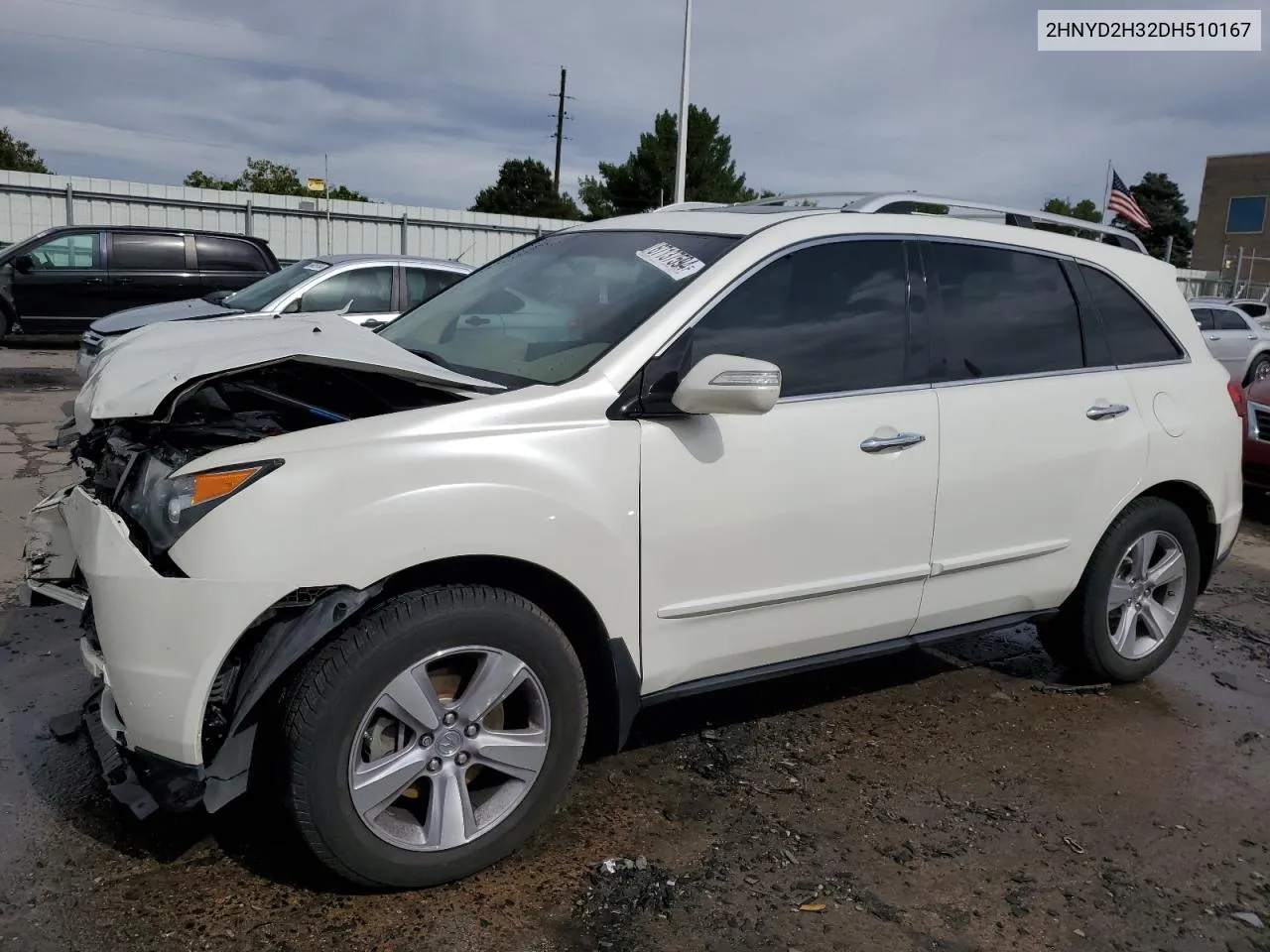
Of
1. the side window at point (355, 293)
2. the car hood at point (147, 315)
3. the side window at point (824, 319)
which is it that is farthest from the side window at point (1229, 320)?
the side window at point (824, 319)

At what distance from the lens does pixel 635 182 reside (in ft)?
151

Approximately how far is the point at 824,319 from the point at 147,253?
523 inches

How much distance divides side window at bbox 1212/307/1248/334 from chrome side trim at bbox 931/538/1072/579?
46.8ft

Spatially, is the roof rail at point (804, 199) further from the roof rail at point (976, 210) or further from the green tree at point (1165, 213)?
the green tree at point (1165, 213)

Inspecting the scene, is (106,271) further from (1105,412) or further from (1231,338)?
(1231,338)

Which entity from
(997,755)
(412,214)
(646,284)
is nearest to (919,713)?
(997,755)

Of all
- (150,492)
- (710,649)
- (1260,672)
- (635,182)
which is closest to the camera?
(150,492)

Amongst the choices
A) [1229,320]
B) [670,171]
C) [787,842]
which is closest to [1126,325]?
[787,842]

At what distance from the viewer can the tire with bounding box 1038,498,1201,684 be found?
158 inches

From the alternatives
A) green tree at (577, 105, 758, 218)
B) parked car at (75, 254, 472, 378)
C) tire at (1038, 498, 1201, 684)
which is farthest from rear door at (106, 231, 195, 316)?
green tree at (577, 105, 758, 218)

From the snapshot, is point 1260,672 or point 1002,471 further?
point 1260,672

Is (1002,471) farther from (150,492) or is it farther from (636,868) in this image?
(150,492)

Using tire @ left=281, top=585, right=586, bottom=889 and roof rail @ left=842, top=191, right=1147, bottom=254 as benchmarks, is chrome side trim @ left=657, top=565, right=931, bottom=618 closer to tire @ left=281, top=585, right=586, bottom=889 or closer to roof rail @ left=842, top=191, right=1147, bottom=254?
tire @ left=281, top=585, right=586, bottom=889

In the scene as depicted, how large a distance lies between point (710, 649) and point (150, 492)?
1.57 metres
